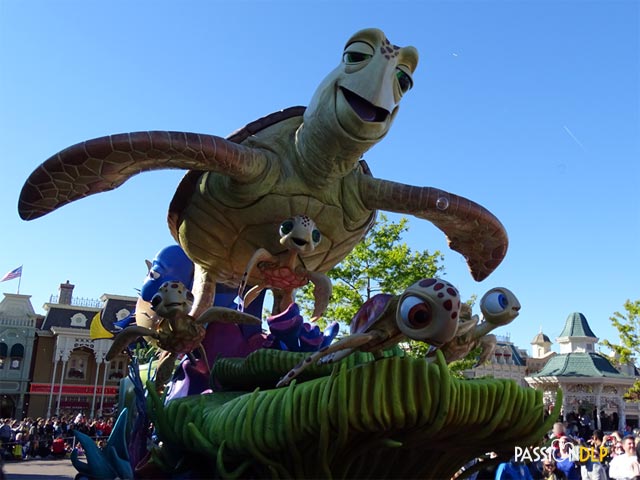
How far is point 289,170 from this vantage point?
5.54 metres

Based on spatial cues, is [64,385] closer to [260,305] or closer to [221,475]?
[260,305]

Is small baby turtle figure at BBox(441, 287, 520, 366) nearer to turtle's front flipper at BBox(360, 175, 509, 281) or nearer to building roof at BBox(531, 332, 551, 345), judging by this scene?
turtle's front flipper at BBox(360, 175, 509, 281)

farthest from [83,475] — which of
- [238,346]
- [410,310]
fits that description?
[410,310]

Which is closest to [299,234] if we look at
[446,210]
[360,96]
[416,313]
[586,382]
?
[360,96]

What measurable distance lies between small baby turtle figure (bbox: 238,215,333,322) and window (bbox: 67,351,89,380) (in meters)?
28.8

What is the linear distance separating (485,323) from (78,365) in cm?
3204

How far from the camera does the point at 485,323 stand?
3.64 m

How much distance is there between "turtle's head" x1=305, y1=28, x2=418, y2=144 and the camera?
4836 mm

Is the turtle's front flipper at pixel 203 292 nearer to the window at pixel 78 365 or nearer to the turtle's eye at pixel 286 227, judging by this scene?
the turtle's eye at pixel 286 227

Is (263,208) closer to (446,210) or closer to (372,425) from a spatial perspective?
(446,210)

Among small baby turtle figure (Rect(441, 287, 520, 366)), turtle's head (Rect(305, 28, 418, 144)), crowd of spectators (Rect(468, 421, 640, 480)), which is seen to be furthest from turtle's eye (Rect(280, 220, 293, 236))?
crowd of spectators (Rect(468, 421, 640, 480))

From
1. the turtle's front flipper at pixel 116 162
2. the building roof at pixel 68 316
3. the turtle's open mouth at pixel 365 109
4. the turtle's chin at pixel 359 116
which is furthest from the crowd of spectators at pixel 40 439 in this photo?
the building roof at pixel 68 316

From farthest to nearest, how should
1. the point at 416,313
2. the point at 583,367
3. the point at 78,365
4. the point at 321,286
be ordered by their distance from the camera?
1. the point at 78,365
2. the point at 583,367
3. the point at 321,286
4. the point at 416,313

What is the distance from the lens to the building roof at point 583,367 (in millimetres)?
29859
